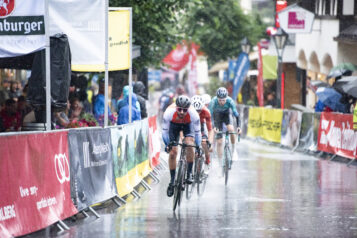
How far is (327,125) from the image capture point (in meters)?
25.5

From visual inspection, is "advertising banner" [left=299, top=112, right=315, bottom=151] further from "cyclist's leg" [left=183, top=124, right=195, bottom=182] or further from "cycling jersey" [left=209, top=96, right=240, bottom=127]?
"cyclist's leg" [left=183, top=124, right=195, bottom=182]

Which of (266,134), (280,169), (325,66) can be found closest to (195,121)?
(280,169)

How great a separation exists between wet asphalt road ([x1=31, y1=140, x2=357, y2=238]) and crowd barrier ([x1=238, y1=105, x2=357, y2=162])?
3.24m

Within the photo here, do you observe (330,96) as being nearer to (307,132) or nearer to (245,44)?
(307,132)

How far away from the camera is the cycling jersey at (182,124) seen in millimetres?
13977

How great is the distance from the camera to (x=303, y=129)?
93.1ft

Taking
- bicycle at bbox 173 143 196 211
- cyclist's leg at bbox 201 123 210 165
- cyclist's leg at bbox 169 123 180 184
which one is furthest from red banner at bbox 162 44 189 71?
bicycle at bbox 173 143 196 211

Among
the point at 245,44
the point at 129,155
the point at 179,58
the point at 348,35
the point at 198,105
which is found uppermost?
the point at 348,35

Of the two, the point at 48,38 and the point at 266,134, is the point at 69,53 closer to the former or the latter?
the point at 48,38

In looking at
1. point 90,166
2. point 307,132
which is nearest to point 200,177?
point 90,166

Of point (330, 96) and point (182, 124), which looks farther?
point (330, 96)

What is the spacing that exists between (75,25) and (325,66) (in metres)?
22.3

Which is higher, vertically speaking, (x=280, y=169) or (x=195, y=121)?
(x=195, y=121)

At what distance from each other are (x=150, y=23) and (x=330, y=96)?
18.8ft
